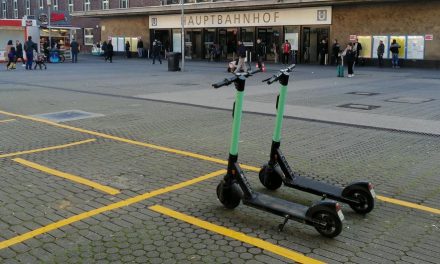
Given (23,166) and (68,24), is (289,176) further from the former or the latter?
(68,24)

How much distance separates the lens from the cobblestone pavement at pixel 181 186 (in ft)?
14.1

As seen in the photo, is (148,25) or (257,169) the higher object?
(148,25)

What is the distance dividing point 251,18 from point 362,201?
3387 cm

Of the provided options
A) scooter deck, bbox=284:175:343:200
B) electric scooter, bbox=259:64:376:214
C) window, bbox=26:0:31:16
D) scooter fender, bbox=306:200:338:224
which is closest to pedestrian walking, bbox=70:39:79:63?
window, bbox=26:0:31:16

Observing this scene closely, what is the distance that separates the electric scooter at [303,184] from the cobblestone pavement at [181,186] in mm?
135

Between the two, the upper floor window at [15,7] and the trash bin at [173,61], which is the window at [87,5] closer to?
the upper floor window at [15,7]

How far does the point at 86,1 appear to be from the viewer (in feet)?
180

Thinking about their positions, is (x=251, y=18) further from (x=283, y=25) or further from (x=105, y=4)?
(x=105, y=4)

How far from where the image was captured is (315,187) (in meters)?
5.50

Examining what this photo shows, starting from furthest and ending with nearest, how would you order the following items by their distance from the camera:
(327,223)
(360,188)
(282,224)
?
1. (360,188)
2. (282,224)
3. (327,223)

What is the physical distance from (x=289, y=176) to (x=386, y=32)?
2718cm

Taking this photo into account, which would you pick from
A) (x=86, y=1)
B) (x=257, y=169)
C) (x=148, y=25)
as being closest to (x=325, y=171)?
(x=257, y=169)

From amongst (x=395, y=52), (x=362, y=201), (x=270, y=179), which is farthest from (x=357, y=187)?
(x=395, y=52)

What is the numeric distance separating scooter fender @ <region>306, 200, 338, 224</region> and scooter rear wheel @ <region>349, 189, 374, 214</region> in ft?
2.42
